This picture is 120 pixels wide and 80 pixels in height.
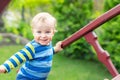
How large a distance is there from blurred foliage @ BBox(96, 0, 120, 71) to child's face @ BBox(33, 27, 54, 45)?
3111mm

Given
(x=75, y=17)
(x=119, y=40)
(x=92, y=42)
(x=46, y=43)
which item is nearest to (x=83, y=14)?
(x=75, y=17)

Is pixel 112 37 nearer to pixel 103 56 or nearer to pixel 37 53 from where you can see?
pixel 103 56

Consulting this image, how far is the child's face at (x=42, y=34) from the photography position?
407 centimetres

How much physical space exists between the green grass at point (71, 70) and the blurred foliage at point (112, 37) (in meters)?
0.34

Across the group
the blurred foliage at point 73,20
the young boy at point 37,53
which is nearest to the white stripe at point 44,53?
the young boy at point 37,53

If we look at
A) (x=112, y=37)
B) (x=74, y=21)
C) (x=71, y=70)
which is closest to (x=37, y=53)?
(x=71, y=70)

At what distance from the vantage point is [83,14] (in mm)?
8359

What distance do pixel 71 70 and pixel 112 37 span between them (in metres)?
0.89

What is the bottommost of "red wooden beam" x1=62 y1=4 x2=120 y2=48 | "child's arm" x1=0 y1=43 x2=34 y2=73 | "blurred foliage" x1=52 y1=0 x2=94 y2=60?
"child's arm" x1=0 y1=43 x2=34 y2=73

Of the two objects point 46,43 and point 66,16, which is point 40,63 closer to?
point 46,43

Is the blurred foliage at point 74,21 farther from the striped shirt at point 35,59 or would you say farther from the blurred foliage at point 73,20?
the striped shirt at point 35,59

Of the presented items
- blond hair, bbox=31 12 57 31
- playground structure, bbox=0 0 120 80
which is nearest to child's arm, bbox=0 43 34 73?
blond hair, bbox=31 12 57 31

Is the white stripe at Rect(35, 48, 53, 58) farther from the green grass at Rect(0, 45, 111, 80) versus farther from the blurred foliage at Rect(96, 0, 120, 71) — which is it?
the blurred foliage at Rect(96, 0, 120, 71)

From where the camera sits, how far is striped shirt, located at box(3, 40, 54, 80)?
160 inches
